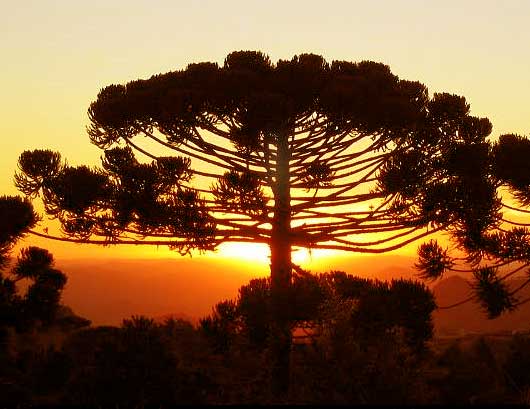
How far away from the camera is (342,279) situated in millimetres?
14508

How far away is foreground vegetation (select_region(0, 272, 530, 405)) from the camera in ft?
33.4

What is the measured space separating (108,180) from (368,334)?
19.2 ft

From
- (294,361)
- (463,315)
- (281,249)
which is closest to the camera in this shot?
(281,249)

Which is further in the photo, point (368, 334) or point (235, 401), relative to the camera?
point (235, 401)

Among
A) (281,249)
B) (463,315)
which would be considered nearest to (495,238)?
(281,249)

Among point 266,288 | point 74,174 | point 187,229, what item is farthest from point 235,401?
point 74,174

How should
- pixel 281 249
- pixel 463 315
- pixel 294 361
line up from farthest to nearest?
pixel 463 315, pixel 294 361, pixel 281 249

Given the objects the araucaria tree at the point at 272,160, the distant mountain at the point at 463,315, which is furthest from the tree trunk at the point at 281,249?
the distant mountain at the point at 463,315

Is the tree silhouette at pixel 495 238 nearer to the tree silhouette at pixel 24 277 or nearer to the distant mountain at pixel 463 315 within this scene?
the tree silhouette at pixel 24 277

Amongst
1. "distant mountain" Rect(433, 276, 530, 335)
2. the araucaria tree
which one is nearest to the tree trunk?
the araucaria tree

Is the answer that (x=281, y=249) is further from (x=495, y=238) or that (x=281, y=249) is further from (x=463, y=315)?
(x=463, y=315)

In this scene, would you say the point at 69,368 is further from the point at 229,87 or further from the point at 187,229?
the point at 229,87

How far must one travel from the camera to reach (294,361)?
16.3m

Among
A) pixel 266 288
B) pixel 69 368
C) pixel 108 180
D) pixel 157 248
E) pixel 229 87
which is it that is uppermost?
pixel 229 87
